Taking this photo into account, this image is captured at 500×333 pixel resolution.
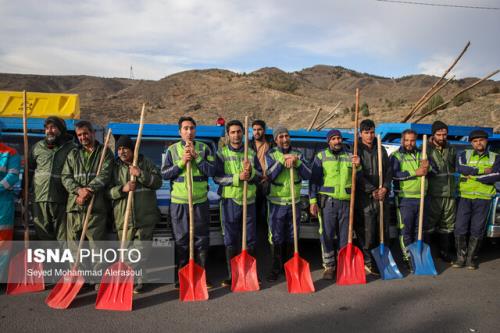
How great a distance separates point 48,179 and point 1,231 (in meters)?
0.75

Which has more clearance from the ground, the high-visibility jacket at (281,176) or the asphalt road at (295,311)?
the high-visibility jacket at (281,176)

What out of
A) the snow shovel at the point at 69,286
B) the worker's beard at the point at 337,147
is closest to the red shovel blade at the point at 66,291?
the snow shovel at the point at 69,286

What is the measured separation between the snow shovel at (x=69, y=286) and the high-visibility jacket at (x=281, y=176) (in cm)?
187

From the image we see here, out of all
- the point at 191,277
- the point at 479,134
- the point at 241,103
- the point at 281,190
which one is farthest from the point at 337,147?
the point at 241,103

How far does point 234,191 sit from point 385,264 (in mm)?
2102

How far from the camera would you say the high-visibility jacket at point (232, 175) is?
13.8 ft

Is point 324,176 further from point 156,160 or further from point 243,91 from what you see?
point 243,91

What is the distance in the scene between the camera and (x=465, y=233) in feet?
16.1

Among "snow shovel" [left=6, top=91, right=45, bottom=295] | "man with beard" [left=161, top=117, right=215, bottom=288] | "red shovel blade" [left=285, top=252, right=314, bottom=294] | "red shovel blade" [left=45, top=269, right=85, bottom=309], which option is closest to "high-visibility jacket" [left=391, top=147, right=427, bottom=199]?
"red shovel blade" [left=285, top=252, right=314, bottom=294]

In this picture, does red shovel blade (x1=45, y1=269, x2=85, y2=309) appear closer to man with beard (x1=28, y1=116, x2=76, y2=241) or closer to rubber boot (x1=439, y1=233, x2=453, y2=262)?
man with beard (x1=28, y1=116, x2=76, y2=241)

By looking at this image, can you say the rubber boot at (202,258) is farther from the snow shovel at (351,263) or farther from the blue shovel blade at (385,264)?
the blue shovel blade at (385,264)

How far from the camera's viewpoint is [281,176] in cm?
440

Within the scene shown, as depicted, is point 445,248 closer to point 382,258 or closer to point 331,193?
point 382,258

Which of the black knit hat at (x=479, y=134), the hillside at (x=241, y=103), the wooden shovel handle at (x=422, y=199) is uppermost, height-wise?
the hillside at (x=241, y=103)
